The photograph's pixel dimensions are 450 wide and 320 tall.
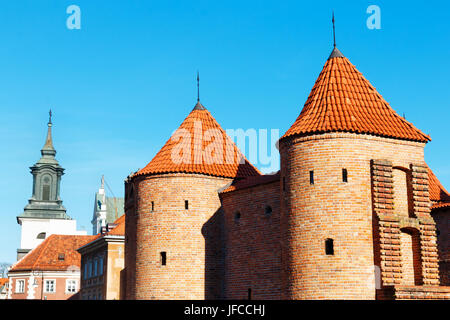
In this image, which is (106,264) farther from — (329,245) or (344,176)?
(344,176)

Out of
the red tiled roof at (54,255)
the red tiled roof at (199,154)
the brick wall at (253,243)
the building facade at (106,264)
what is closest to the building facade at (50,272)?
the red tiled roof at (54,255)

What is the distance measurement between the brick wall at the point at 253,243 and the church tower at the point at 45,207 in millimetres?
58532

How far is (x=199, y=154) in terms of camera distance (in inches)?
1211

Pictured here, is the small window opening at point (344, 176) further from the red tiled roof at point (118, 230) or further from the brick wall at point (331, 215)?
the red tiled roof at point (118, 230)

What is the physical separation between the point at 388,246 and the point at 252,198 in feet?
22.8

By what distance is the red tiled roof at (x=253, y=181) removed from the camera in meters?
26.4

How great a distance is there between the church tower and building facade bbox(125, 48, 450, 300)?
180 feet

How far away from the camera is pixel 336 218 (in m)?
22.6

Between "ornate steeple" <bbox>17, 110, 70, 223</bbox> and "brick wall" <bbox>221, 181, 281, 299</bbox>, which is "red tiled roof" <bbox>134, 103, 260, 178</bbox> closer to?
"brick wall" <bbox>221, 181, 281, 299</bbox>

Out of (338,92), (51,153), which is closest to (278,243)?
(338,92)
